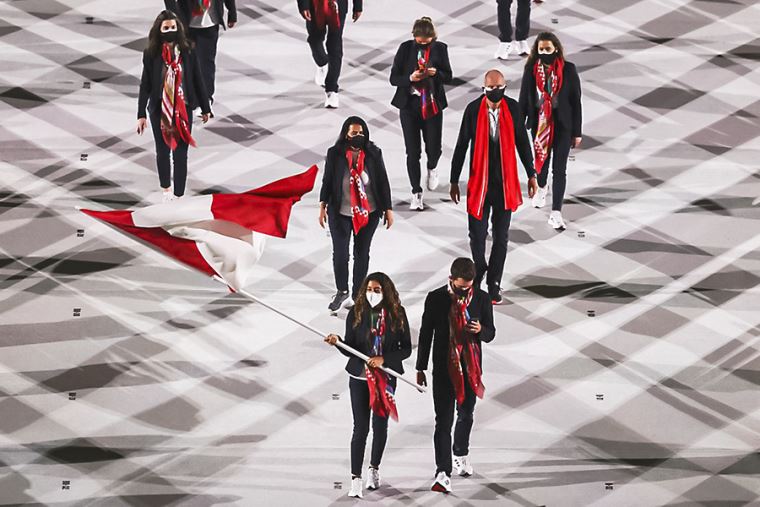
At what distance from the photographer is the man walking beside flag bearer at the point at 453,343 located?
44.7 ft

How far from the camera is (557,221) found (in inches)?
655

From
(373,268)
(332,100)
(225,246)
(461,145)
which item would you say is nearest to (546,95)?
(461,145)

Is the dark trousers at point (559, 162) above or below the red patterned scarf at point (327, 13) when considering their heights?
below

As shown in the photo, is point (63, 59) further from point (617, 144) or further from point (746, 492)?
point (746, 492)

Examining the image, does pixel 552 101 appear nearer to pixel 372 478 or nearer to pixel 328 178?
pixel 328 178

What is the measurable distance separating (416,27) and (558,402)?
3346 mm

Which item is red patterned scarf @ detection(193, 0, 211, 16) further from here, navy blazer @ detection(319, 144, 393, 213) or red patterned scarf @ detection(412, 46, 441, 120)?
navy blazer @ detection(319, 144, 393, 213)

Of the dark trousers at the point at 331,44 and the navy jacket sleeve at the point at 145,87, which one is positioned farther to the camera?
the dark trousers at the point at 331,44

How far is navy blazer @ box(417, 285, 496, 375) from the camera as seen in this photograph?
1365 cm

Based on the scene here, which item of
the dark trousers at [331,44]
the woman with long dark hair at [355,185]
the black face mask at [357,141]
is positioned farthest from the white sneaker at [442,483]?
the dark trousers at [331,44]

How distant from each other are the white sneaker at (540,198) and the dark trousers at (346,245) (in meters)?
1.84

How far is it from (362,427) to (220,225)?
1595 mm

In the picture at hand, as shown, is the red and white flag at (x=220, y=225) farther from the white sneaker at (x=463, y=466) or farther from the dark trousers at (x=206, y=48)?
the dark trousers at (x=206, y=48)

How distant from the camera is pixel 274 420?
573 inches
